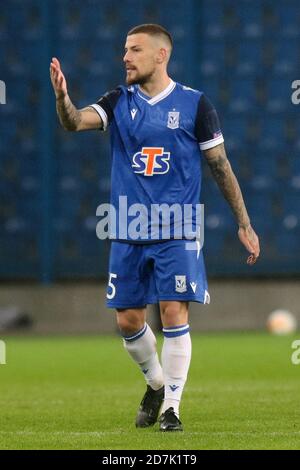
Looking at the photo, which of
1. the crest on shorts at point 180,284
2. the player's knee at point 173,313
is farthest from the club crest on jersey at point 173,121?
the player's knee at point 173,313

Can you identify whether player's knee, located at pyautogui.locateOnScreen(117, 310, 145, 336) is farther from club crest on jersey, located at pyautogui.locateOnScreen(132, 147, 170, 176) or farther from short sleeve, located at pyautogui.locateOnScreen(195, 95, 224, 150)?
short sleeve, located at pyautogui.locateOnScreen(195, 95, 224, 150)

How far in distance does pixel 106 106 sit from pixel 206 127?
505 mm

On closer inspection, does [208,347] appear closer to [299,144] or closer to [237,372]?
[237,372]

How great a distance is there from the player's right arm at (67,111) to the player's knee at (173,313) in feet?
3.05

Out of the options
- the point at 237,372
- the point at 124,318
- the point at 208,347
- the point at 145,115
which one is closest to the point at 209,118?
the point at 145,115

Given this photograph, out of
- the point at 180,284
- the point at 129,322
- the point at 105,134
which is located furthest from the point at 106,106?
the point at 105,134

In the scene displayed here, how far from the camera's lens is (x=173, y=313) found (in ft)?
21.4

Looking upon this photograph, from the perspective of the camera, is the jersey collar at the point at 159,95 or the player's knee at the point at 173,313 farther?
the jersey collar at the point at 159,95

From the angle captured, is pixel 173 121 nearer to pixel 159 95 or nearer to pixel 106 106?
pixel 159 95

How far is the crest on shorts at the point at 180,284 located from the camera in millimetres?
6516

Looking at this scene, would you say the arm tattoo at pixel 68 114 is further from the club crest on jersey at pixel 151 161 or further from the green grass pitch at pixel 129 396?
the green grass pitch at pixel 129 396

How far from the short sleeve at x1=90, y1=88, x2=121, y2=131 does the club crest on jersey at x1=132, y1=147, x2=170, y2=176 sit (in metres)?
0.24

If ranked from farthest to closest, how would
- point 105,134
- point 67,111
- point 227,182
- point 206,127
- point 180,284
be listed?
point 105,134 → point 227,182 → point 206,127 → point 180,284 → point 67,111
